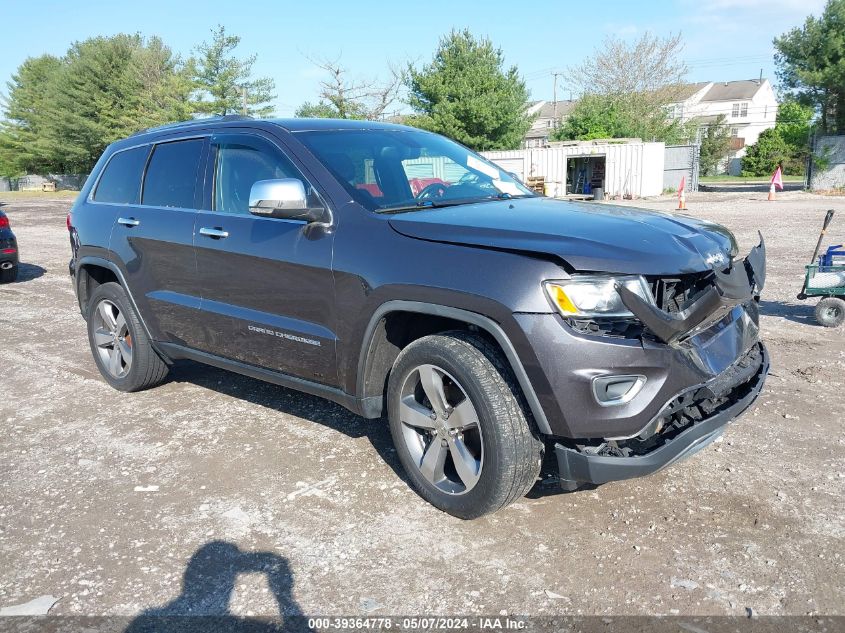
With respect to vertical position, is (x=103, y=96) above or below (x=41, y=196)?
above

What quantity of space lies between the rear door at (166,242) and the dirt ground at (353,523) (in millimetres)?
738

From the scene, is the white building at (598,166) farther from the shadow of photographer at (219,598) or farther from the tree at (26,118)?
the tree at (26,118)

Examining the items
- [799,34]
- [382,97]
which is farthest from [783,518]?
[382,97]

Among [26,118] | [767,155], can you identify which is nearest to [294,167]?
[767,155]

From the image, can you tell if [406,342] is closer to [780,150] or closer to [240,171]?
[240,171]

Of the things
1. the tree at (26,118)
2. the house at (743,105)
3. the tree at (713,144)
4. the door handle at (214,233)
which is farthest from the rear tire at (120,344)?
the house at (743,105)

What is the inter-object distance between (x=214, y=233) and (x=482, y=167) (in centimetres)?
176

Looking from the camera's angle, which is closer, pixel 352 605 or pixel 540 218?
pixel 352 605

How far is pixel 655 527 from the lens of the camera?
10.8 ft

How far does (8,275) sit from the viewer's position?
36.9 ft

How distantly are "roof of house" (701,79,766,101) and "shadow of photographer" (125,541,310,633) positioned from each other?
8492cm

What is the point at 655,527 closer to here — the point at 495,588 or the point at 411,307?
the point at 495,588

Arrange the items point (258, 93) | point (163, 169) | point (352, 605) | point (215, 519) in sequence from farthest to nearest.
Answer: point (258, 93)
point (163, 169)
point (215, 519)
point (352, 605)

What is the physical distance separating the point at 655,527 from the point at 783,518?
0.62 metres
